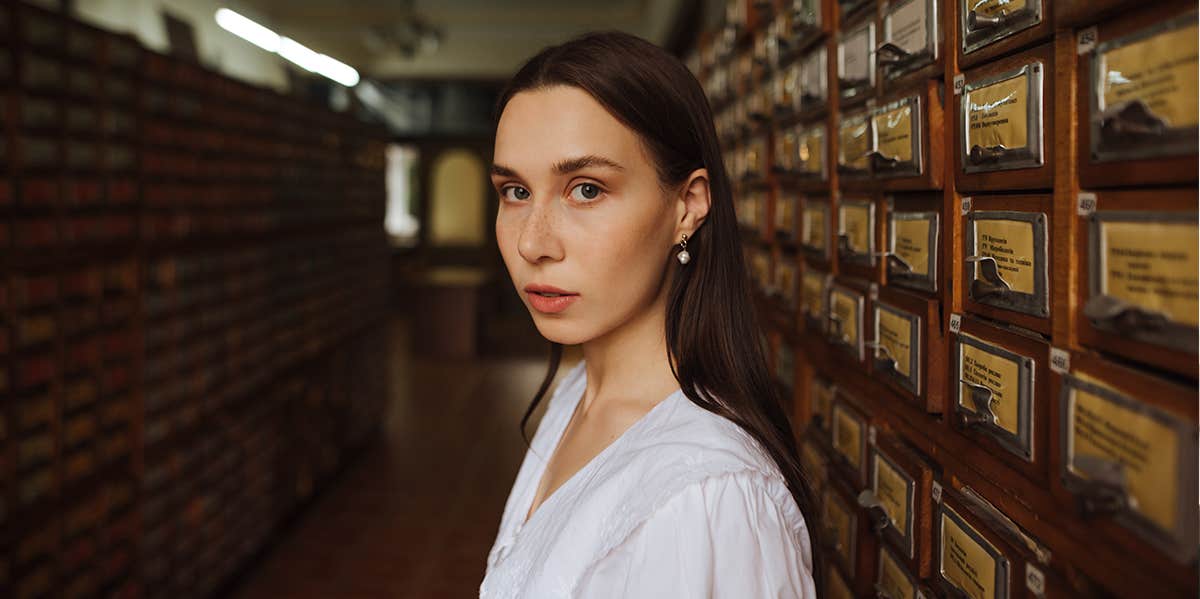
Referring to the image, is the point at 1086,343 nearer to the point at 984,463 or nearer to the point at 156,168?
the point at 984,463

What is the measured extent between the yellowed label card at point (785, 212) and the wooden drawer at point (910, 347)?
641 millimetres

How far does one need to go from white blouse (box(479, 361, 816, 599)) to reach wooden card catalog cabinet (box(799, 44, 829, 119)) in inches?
33.2

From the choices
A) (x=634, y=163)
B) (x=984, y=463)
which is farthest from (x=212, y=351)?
(x=984, y=463)

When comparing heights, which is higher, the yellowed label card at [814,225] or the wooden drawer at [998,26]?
the wooden drawer at [998,26]

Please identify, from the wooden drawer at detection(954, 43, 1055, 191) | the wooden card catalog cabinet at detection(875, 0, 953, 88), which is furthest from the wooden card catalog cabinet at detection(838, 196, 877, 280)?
the wooden drawer at detection(954, 43, 1055, 191)

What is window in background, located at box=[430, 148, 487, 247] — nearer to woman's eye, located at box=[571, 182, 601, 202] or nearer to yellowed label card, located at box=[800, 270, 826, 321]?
yellowed label card, located at box=[800, 270, 826, 321]

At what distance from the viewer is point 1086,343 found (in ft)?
2.81

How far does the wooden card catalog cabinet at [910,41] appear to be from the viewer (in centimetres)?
118

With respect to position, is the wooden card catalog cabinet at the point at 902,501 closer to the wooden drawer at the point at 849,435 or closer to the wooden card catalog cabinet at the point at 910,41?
the wooden drawer at the point at 849,435

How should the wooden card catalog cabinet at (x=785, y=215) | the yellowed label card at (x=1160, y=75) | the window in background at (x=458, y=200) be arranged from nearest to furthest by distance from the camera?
the yellowed label card at (x=1160, y=75) → the wooden card catalog cabinet at (x=785, y=215) → the window in background at (x=458, y=200)

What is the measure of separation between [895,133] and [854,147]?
9.7 inches

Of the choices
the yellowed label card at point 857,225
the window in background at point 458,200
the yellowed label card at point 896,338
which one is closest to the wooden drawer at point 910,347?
the yellowed label card at point 896,338

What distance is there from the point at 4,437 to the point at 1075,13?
256cm

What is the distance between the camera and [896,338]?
1343mm
